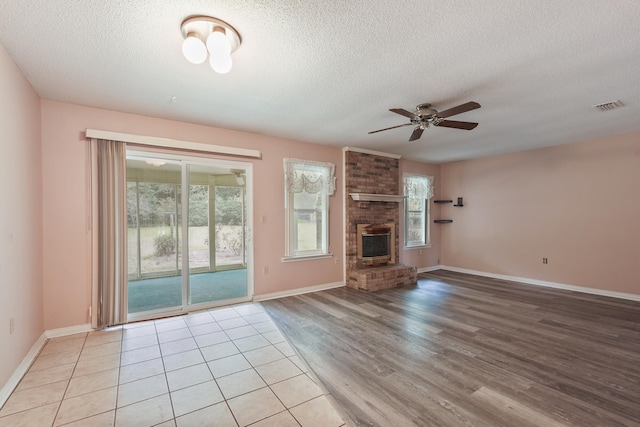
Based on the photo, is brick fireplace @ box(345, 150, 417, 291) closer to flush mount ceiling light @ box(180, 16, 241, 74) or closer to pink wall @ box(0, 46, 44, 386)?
flush mount ceiling light @ box(180, 16, 241, 74)

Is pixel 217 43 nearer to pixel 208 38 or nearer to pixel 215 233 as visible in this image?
pixel 208 38

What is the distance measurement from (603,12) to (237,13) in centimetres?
226

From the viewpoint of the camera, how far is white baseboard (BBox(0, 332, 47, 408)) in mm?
1991

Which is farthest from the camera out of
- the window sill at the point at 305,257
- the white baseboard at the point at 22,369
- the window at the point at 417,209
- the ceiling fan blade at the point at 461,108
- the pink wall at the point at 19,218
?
the window at the point at 417,209

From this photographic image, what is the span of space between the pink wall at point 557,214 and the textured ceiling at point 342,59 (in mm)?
1266

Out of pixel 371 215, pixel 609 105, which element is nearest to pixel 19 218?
pixel 371 215

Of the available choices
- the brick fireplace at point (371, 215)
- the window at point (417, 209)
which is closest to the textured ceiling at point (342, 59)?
the brick fireplace at point (371, 215)

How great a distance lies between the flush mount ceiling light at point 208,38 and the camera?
6.04 feet

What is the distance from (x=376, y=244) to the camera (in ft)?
18.0

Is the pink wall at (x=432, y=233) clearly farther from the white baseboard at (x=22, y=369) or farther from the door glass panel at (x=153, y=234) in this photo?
the white baseboard at (x=22, y=369)

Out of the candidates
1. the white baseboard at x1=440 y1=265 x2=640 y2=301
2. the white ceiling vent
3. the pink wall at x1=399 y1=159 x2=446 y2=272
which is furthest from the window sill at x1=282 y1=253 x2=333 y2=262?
the white ceiling vent

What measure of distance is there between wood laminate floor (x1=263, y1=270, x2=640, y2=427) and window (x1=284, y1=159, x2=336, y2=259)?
91 centimetres

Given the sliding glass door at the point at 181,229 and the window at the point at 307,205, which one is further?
the window at the point at 307,205

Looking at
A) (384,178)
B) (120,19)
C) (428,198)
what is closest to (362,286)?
(384,178)
